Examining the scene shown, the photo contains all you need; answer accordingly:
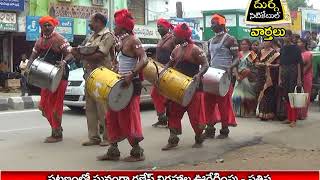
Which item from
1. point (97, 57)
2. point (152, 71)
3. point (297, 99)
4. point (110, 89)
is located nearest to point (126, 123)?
point (110, 89)

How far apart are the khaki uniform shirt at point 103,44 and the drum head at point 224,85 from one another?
1.73 m

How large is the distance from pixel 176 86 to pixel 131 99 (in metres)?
0.69

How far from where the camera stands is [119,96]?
6496 millimetres

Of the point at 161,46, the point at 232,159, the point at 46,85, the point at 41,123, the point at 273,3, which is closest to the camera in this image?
the point at 232,159

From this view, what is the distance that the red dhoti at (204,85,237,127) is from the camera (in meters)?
8.89

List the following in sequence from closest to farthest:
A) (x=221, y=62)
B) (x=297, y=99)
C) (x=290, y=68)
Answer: (x=221, y=62), (x=297, y=99), (x=290, y=68)

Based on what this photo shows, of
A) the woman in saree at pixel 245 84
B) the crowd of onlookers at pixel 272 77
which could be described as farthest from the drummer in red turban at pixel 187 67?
the woman in saree at pixel 245 84

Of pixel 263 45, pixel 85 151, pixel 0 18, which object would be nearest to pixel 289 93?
pixel 263 45

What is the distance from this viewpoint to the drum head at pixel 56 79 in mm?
7952

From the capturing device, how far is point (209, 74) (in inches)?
335

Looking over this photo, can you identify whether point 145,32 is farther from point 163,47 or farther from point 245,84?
point 163,47

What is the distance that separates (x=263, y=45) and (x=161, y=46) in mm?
2511

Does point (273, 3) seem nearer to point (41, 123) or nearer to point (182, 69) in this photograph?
point (41, 123)

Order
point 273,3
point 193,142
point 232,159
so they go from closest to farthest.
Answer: point 232,159 → point 193,142 → point 273,3
